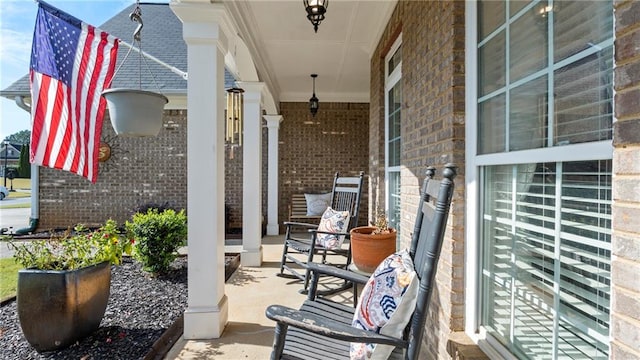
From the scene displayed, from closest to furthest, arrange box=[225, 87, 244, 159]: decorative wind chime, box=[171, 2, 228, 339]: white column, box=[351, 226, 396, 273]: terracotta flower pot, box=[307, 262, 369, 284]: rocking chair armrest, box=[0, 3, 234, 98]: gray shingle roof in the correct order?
box=[307, 262, 369, 284]: rocking chair armrest → box=[171, 2, 228, 339]: white column → box=[351, 226, 396, 273]: terracotta flower pot → box=[225, 87, 244, 159]: decorative wind chime → box=[0, 3, 234, 98]: gray shingle roof

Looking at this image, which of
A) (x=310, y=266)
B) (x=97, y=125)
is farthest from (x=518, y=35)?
(x=97, y=125)

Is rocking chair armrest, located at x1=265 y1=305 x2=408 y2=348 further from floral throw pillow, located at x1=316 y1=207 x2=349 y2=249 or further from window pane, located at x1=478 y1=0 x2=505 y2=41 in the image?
floral throw pillow, located at x1=316 y1=207 x2=349 y2=249

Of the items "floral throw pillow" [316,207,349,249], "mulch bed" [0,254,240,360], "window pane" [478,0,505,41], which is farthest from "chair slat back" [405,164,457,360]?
"floral throw pillow" [316,207,349,249]

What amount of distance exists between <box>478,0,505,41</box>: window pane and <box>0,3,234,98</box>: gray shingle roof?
532 cm

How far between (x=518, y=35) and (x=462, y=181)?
25.9 inches

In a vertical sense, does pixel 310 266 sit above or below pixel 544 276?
below

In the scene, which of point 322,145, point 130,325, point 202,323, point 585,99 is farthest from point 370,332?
point 322,145

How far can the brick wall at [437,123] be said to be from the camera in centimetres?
157

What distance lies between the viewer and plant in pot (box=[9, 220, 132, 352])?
74.2 inches

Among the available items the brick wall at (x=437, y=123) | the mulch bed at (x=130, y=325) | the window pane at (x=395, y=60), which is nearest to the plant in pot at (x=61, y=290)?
the mulch bed at (x=130, y=325)

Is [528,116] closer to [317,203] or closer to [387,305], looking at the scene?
[387,305]

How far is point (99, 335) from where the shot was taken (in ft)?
6.95

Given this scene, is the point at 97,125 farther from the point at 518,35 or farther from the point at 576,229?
the point at 576,229

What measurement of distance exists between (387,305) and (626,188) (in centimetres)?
71
